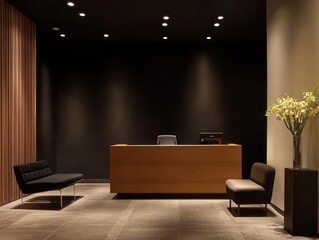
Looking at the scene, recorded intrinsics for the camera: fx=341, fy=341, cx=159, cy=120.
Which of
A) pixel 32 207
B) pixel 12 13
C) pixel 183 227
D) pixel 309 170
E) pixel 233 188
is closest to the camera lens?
pixel 309 170

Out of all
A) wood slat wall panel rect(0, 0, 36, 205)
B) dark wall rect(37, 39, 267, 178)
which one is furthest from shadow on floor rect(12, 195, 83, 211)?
dark wall rect(37, 39, 267, 178)

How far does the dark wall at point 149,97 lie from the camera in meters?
9.80

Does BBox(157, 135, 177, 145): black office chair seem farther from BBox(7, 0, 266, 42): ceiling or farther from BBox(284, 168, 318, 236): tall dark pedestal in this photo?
BBox(284, 168, 318, 236): tall dark pedestal

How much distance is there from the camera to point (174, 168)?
732 centimetres

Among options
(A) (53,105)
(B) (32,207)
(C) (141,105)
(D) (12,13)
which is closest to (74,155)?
(A) (53,105)

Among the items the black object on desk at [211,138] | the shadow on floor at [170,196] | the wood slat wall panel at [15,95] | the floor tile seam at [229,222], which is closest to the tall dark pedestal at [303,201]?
the floor tile seam at [229,222]

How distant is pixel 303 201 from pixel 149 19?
5133mm

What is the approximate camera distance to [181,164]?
7.30m

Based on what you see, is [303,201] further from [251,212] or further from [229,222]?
[251,212]

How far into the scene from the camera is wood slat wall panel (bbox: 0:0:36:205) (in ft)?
21.7

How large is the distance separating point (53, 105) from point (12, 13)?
3260mm

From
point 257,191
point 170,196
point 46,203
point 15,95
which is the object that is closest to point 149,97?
point 170,196

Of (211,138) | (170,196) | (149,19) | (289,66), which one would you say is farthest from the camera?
(211,138)

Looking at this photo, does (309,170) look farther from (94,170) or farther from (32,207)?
(94,170)
